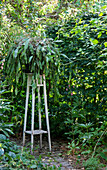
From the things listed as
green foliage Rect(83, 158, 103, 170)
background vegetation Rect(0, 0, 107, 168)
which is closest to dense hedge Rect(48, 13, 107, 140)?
background vegetation Rect(0, 0, 107, 168)

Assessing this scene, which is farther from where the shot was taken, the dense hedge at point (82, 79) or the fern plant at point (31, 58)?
the dense hedge at point (82, 79)

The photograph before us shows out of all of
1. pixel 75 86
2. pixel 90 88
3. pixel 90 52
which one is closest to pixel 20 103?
pixel 75 86

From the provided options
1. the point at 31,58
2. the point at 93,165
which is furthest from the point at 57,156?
the point at 31,58

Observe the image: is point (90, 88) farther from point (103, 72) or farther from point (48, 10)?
point (48, 10)

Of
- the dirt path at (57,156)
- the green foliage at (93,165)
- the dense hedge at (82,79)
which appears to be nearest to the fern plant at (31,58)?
the dense hedge at (82,79)

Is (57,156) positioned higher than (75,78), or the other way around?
(75,78)

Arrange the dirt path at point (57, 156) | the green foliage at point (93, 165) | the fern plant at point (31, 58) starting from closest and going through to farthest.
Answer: the green foliage at point (93, 165) < the dirt path at point (57, 156) < the fern plant at point (31, 58)

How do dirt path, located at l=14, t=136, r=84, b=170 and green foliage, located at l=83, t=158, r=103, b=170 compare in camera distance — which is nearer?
green foliage, located at l=83, t=158, r=103, b=170

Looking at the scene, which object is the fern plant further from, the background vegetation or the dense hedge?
the dense hedge

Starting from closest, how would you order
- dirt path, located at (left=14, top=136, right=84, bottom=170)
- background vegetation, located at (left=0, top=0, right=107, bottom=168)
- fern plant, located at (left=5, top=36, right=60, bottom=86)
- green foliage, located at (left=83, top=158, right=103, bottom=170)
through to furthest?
green foliage, located at (left=83, top=158, right=103, bottom=170)
dirt path, located at (left=14, top=136, right=84, bottom=170)
fern plant, located at (left=5, top=36, right=60, bottom=86)
background vegetation, located at (left=0, top=0, right=107, bottom=168)

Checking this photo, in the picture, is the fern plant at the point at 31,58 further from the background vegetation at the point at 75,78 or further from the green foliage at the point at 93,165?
the green foliage at the point at 93,165

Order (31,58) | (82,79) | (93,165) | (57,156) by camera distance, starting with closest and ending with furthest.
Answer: (93,165) < (31,58) < (57,156) < (82,79)

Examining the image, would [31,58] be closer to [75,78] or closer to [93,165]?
[75,78]

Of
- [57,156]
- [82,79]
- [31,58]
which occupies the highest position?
[31,58]
